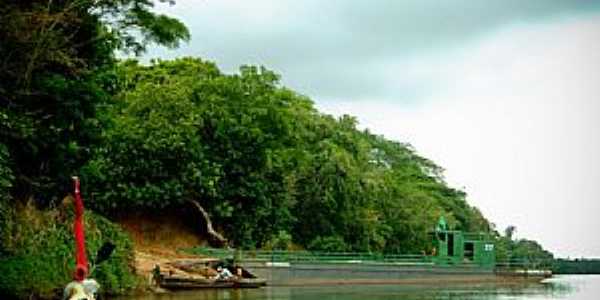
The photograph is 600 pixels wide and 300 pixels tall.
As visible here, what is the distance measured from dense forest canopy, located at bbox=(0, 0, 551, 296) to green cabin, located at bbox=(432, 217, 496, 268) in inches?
132

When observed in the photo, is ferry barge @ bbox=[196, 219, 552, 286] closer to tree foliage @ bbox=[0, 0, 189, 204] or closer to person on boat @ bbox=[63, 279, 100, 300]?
tree foliage @ bbox=[0, 0, 189, 204]

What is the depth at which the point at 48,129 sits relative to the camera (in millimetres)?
25812

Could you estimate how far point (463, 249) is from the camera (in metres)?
52.0

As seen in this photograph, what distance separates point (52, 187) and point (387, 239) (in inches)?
1240

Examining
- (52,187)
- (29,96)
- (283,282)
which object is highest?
(29,96)

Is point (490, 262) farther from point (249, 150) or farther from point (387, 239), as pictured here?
point (249, 150)

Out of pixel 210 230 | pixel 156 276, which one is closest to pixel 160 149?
pixel 210 230

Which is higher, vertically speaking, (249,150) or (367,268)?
(249,150)

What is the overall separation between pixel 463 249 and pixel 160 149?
18586mm

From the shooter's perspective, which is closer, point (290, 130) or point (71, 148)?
point (71, 148)

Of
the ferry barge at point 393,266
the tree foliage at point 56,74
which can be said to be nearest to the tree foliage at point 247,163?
the ferry barge at point 393,266

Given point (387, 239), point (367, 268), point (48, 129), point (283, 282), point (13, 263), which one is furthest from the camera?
point (387, 239)

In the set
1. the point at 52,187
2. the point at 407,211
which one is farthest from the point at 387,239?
the point at 52,187

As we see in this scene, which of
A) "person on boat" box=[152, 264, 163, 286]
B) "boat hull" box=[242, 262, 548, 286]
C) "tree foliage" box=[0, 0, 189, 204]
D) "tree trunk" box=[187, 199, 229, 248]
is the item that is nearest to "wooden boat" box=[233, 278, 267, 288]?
"boat hull" box=[242, 262, 548, 286]
